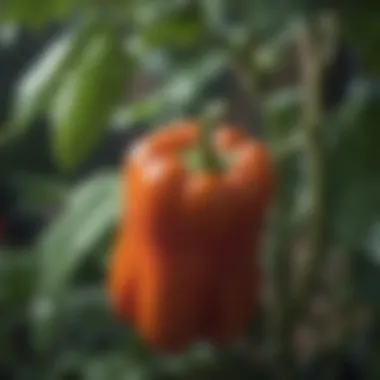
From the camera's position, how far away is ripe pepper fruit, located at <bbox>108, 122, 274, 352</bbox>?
63 cm

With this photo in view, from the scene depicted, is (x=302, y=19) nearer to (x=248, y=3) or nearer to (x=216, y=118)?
(x=248, y=3)

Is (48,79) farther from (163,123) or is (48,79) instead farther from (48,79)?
(163,123)

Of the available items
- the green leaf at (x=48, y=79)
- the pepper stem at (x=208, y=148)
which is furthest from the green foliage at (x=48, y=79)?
the pepper stem at (x=208, y=148)

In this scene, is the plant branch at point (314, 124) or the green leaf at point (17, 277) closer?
the plant branch at point (314, 124)

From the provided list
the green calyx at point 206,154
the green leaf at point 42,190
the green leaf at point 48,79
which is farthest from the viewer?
the green leaf at point 42,190

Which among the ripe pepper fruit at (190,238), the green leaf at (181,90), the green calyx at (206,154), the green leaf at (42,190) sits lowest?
the ripe pepper fruit at (190,238)

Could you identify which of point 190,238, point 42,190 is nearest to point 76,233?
point 190,238

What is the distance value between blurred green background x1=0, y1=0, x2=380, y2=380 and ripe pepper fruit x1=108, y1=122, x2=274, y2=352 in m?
0.04

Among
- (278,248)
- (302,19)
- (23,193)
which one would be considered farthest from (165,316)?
(23,193)

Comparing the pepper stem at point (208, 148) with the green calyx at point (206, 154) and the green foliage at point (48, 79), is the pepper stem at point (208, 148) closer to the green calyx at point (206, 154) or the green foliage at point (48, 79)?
the green calyx at point (206, 154)

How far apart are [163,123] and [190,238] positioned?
22cm

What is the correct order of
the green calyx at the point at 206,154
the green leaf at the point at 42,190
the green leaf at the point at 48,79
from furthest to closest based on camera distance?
the green leaf at the point at 42,190 → the green calyx at the point at 206,154 → the green leaf at the point at 48,79

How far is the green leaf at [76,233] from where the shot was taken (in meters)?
0.67

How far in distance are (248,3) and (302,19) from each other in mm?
28
